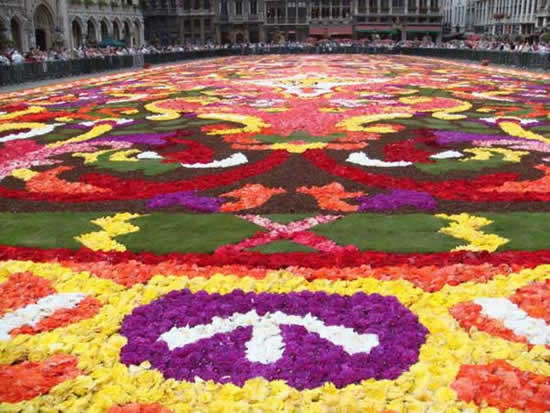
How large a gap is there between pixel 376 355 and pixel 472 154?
508 cm

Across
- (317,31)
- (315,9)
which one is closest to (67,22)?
(317,31)

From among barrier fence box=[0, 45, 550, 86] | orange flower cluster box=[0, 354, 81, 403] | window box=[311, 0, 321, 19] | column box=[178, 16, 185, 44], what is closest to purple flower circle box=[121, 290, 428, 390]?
orange flower cluster box=[0, 354, 81, 403]

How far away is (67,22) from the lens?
39.2m

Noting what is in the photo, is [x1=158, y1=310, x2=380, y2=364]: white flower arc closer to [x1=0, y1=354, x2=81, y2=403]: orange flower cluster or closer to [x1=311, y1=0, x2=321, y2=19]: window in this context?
[x1=0, y1=354, x2=81, y2=403]: orange flower cluster

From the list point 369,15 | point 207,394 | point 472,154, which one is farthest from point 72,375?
point 369,15

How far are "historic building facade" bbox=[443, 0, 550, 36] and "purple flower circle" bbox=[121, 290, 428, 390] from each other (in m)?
51.8

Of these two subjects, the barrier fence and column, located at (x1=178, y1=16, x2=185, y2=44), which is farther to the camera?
column, located at (x1=178, y1=16, x2=185, y2=44)

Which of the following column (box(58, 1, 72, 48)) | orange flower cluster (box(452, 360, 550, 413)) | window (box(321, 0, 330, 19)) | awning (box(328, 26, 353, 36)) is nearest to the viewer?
orange flower cluster (box(452, 360, 550, 413))

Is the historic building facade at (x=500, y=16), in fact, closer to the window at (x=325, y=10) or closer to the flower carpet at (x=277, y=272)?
the window at (x=325, y=10)

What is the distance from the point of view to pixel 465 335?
10.5 feet

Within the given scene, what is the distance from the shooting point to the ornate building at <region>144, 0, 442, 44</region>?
215ft

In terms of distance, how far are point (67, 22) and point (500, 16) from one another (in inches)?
1559

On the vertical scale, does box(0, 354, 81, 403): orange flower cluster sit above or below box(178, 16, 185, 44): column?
below

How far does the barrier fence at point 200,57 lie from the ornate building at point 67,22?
5.33m
